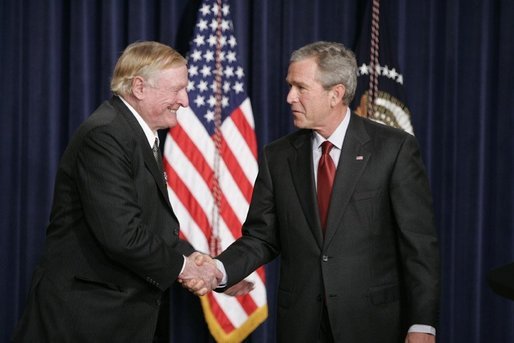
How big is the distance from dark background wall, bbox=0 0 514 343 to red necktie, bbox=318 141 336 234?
1856mm

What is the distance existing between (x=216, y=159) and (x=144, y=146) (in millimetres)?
1522

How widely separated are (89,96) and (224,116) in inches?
32.1

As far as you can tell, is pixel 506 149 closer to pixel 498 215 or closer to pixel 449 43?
pixel 498 215

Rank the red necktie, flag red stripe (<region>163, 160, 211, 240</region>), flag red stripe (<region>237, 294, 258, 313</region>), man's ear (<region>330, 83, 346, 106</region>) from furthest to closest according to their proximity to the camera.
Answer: flag red stripe (<region>237, 294, 258, 313</region>) → flag red stripe (<region>163, 160, 211, 240</region>) → man's ear (<region>330, 83, 346, 106</region>) → the red necktie

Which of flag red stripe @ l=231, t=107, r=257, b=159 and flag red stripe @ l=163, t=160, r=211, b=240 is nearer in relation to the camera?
flag red stripe @ l=163, t=160, r=211, b=240

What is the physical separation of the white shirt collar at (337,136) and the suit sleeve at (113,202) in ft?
2.23

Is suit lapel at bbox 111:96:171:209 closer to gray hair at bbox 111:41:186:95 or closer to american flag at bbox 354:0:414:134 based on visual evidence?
gray hair at bbox 111:41:186:95

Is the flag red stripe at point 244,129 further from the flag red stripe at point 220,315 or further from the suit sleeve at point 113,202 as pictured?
the suit sleeve at point 113,202

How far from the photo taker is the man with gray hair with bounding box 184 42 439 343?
8.22ft

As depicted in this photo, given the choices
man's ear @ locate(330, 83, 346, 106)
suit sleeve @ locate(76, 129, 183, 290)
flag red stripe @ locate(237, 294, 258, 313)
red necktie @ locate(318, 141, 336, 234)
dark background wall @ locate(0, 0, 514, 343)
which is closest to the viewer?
suit sleeve @ locate(76, 129, 183, 290)

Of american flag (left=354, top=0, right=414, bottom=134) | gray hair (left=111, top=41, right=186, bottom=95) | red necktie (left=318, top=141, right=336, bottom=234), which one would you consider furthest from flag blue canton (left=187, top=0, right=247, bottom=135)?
red necktie (left=318, top=141, right=336, bottom=234)

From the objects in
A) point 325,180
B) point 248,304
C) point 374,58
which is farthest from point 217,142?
point 325,180

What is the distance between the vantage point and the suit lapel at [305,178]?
2.55 m

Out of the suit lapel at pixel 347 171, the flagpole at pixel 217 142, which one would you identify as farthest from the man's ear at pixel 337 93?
the flagpole at pixel 217 142
